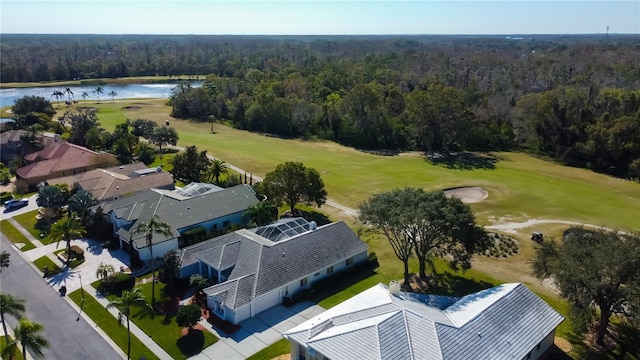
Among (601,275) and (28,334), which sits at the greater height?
(601,275)

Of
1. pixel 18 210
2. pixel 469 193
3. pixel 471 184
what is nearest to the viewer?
pixel 18 210

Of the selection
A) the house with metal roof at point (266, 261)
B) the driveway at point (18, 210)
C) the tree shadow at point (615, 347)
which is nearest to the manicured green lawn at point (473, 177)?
the house with metal roof at point (266, 261)

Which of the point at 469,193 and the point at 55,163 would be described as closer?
the point at 469,193

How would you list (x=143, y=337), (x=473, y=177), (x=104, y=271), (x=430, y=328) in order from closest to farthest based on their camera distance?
(x=430, y=328) < (x=143, y=337) < (x=104, y=271) < (x=473, y=177)

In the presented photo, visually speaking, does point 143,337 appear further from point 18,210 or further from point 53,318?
point 18,210

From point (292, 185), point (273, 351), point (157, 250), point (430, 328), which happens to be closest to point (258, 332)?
point (273, 351)

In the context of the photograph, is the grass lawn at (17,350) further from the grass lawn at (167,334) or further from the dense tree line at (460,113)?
the dense tree line at (460,113)

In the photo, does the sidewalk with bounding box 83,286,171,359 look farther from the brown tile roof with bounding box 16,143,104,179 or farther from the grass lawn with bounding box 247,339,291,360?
the brown tile roof with bounding box 16,143,104,179
